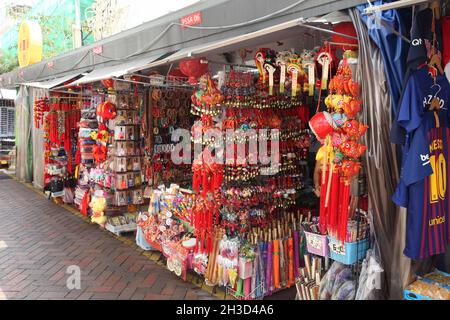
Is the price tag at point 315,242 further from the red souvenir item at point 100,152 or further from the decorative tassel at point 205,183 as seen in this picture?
the red souvenir item at point 100,152

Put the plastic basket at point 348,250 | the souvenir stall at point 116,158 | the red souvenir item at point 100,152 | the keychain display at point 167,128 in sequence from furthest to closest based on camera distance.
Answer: the red souvenir item at point 100,152, the keychain display at point 167,128, the souvenir stall at point 116,158, the plastic basket at point 348,250

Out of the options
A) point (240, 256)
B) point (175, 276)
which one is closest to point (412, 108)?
point (240, 256)

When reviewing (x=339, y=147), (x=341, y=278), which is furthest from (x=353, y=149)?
(x=341, y=278)

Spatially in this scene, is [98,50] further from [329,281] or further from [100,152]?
[329,281]

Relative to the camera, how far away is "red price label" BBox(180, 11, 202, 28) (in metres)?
3.92

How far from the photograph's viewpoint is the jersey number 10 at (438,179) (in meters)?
2.28

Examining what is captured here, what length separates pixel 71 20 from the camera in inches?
810

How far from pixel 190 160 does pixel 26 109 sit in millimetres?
5704

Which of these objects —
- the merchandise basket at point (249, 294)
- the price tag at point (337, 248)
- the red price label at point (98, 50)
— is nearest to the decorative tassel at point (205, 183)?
the merchandise basket at point (249, 294)

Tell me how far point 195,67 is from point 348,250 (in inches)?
95.8

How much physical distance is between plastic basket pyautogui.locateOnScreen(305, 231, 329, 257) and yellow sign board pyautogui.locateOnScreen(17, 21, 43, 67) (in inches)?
368

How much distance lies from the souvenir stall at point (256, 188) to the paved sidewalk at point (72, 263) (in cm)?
33

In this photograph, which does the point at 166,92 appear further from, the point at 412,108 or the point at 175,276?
the point at 412,108

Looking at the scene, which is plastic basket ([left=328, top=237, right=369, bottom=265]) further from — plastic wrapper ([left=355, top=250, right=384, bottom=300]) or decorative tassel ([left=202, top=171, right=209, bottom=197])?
decorative tassel ([left=202, top=171, right=209, bottom=197])
